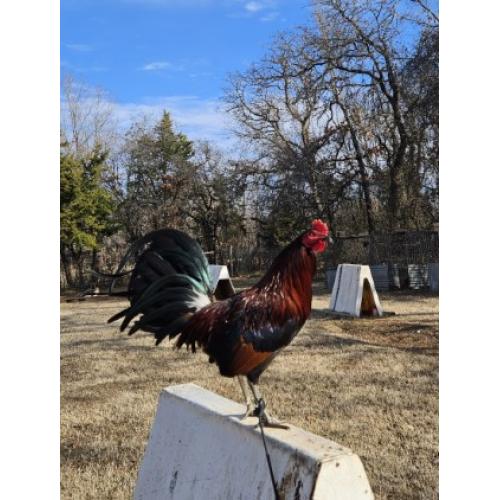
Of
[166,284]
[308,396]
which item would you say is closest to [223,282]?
[308,396]

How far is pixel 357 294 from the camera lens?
9.17m

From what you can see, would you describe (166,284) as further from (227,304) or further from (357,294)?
(357,294)

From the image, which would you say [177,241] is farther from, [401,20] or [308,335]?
[401,20]

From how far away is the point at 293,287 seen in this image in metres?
2.01

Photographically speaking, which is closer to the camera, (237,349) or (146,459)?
(237,349)

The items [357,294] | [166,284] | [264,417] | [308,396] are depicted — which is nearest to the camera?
[264,417]

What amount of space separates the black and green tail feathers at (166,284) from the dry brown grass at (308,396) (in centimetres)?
157

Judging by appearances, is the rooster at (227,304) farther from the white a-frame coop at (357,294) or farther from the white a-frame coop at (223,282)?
the white a-frame coop at (223,282)

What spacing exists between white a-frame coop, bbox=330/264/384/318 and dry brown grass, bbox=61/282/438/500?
0.77m

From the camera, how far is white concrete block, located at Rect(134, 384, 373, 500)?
1819mm

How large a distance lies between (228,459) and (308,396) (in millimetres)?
2711

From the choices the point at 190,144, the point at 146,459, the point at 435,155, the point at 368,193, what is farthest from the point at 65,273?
the point at 146,459

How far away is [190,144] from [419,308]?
1468 centimetres

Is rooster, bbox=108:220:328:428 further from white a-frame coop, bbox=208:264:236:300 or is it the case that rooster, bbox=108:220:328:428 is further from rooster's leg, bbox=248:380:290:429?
white a-frame coop, bbox=208:264:236:300
